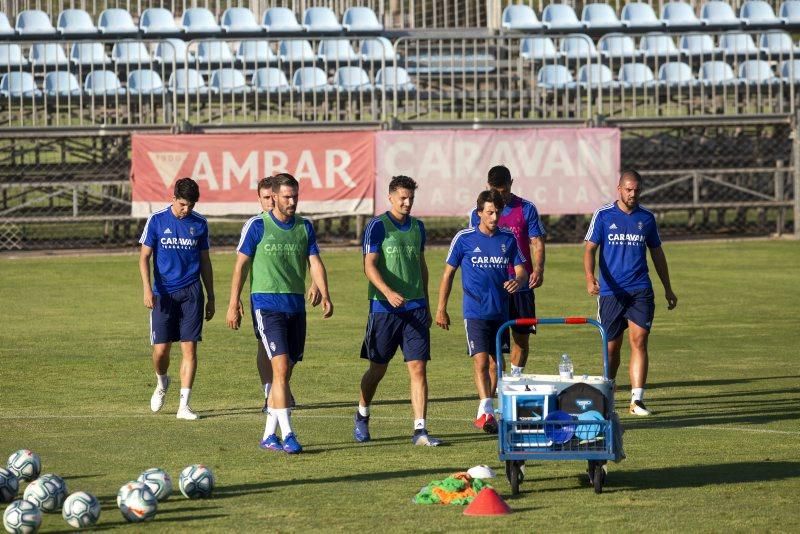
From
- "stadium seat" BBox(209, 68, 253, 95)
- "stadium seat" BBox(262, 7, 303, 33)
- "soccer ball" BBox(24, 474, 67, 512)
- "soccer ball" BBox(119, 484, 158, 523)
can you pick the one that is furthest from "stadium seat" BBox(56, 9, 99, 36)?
"soccer ball" BBox(119, 484, 158, 523)

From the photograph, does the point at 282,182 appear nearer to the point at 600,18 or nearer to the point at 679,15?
the point at 600,18

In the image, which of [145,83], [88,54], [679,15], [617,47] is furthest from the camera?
[679,15]

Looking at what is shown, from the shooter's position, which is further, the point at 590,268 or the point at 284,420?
the point at 590,268

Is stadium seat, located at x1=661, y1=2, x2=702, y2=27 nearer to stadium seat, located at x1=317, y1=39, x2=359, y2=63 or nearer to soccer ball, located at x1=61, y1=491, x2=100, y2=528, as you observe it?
stadium seat, located at x1=317, y1=39, x2=359, y2=63

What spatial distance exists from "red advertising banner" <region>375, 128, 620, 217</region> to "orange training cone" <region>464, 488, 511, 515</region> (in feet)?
59.1

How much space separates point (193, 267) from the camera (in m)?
12.4

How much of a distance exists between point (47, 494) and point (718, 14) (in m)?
27.4

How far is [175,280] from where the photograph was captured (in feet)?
40.4

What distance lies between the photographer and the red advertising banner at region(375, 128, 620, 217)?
26.2 m

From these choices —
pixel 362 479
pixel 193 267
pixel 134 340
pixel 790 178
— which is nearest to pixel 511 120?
pixel 790 178

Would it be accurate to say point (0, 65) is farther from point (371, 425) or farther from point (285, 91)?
point (371, 425)

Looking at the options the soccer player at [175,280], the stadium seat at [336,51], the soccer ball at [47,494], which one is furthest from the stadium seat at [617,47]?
the soccer ball at [47,494]

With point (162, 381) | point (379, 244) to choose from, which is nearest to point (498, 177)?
point (379, 244)

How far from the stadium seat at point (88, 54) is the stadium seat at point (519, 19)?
8705 millimetres
